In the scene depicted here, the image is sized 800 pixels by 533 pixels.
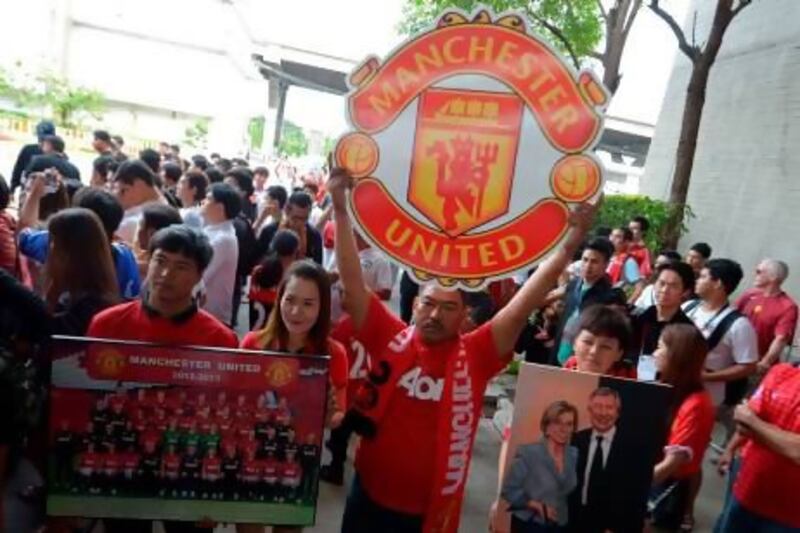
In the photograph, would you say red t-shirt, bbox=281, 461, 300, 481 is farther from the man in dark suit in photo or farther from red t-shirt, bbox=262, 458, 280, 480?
the man in dark suit in photo

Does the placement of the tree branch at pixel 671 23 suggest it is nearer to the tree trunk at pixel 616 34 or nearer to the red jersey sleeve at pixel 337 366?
the tree trunk at pixel 616 34

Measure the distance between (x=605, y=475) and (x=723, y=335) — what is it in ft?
8.45

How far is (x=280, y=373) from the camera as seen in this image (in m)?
2.05

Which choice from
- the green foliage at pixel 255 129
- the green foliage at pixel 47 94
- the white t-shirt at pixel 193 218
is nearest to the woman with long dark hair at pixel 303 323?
the white t-shirt at pixel 193 218

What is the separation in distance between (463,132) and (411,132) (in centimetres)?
17

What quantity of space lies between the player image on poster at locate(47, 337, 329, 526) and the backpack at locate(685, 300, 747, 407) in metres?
3.13

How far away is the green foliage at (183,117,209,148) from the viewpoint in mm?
38375

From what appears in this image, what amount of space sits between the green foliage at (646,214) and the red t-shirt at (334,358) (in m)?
6.76

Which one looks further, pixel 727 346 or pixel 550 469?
pixel 727 346

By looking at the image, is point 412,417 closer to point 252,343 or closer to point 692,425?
point 252,343

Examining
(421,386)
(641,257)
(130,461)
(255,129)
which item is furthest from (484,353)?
(255,129)

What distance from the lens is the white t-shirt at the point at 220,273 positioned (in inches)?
174

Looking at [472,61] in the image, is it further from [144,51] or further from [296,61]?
[144,51]

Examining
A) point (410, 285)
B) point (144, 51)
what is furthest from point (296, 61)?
point (144, 51)
